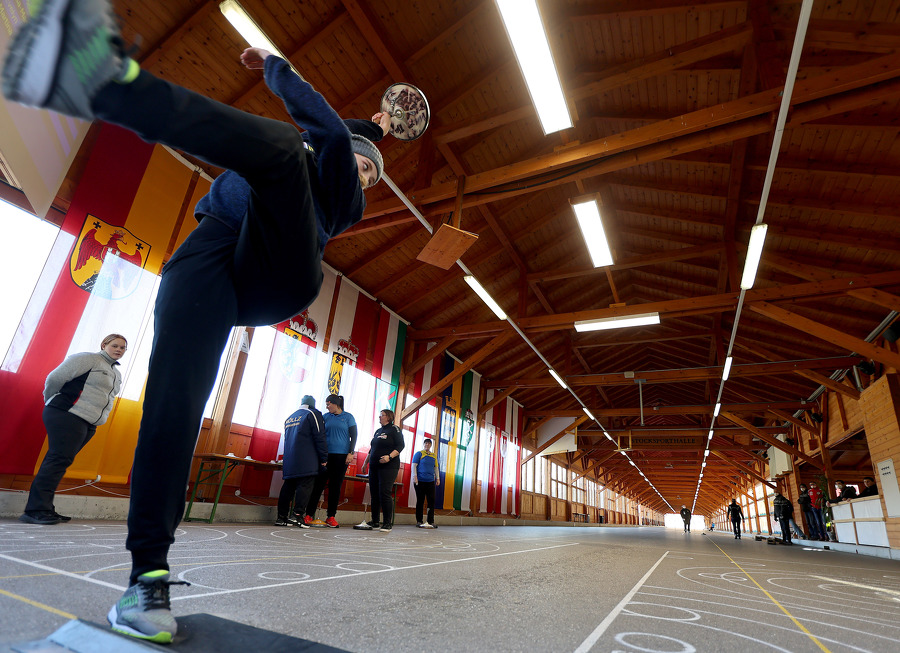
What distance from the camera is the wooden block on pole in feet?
17.9

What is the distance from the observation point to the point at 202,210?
1167mm

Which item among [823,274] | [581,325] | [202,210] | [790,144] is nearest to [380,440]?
[581,325]

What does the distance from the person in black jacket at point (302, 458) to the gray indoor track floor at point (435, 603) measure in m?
2.44

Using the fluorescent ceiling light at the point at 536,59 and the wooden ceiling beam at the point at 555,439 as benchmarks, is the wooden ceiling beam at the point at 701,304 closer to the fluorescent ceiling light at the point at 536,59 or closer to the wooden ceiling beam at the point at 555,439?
the fluorescent ceiling light at the point at 536,59

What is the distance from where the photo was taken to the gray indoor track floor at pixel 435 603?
106 centimetres

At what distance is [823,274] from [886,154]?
211cm

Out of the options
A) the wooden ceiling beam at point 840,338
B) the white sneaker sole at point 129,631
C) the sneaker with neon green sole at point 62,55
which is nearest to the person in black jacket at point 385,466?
the white sneaker sole at point 129,631

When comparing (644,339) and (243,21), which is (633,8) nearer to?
(243,21)

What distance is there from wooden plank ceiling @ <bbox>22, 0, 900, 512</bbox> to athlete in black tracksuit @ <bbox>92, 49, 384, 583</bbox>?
3793 millimetres

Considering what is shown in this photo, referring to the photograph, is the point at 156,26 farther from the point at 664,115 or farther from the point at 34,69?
the point at 664,115

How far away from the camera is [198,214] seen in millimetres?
1206

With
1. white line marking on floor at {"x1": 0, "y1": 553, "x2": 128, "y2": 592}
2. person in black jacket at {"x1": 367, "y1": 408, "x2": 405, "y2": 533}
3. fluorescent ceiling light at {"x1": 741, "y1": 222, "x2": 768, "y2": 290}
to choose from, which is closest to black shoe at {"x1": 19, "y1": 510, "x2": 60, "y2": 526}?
white line marking on floor at {"x1": 0, "y1": 553, "x2": 128, "y2": 592}

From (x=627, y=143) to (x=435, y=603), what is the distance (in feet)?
17.1

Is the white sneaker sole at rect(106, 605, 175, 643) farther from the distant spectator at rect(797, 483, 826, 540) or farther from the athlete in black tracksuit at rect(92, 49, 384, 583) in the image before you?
the distant spectator at rect(797, 483, 826, 540)
